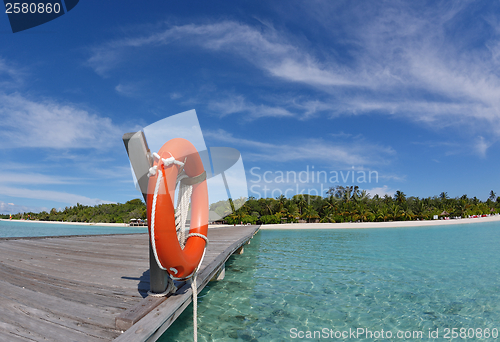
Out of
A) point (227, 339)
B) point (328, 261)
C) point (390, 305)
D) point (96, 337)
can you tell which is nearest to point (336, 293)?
point (390, 305)

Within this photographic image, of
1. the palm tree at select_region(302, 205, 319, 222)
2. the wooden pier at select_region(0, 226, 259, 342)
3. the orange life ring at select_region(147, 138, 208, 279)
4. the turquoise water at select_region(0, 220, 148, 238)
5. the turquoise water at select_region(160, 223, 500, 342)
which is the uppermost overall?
the orange life ring at select_region(147, 138, 208, 279)

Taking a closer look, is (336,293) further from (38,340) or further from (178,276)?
(38,340)

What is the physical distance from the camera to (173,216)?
2.25 m

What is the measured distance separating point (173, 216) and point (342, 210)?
→ 45619mm

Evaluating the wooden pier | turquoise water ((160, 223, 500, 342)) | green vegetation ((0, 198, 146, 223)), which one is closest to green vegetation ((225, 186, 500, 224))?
green vegetation ((0, 198, 146, 223))

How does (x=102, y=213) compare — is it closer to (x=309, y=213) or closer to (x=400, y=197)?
(x=309, y=213)

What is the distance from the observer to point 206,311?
452cm

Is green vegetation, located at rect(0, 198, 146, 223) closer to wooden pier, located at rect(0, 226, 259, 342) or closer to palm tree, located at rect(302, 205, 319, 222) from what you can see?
palm tree, located at rect(302, 205, 319, 222)

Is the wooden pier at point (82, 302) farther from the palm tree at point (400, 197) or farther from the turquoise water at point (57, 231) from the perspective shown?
the palm tree at point (400, 197)

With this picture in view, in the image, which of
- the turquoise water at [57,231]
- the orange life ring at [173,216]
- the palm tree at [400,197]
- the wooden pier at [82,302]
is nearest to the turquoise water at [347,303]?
the wooden pier at [82,302]

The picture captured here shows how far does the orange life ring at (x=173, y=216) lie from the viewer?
2.18 m

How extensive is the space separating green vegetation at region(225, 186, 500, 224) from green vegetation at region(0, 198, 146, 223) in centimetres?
2288

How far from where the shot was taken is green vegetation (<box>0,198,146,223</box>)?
56.2 m

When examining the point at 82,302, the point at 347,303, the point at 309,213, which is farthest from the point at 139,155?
the point at 309,213
